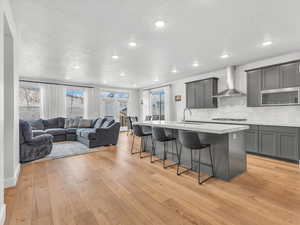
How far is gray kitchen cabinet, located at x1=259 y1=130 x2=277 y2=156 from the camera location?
368 centimetres

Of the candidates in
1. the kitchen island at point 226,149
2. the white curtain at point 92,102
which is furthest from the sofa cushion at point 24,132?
the white curtain at point 92,102

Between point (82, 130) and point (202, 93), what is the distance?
15.1 ft

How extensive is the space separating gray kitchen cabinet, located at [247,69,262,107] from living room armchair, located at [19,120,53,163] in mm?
5624

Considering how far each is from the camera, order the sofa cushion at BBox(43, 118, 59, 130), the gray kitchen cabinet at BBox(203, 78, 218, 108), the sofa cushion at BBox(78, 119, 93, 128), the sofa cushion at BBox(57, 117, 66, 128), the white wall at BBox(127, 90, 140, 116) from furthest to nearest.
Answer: the white wall at BBox(127, 90, 140, 116) < the sofa cushion at BBox(57, 117, 66, 128) < the sofa cushion at BBox(78, 119, 93, 128) < the sofa cushion at BBox(43, 118, 59, 130) < the gray kitchen cabinet at BBox(203, 78, 218, 108)

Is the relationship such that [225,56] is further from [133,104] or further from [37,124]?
[37,124]

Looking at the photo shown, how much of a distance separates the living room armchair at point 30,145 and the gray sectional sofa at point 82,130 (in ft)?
3.17

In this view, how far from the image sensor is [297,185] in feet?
7.88

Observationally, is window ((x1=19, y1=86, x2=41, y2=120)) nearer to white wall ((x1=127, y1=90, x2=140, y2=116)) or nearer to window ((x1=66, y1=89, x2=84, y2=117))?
window ((x1=66, y1=89, x2=84, y2=117))

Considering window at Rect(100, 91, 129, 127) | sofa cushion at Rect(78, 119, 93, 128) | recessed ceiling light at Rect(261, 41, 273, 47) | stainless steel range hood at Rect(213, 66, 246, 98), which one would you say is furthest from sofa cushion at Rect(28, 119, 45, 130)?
recessed ceiling light at Rect(261, 41, 273, 47)

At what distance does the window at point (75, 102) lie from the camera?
759 cm

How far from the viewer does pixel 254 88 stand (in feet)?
14.1

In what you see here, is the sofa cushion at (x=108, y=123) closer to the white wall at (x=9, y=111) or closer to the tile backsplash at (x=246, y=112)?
the white wall at (x=9, y=111)

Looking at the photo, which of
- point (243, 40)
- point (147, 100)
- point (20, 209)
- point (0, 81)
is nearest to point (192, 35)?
point (243, 40)

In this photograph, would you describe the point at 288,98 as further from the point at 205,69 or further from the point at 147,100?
the point at 147,100
